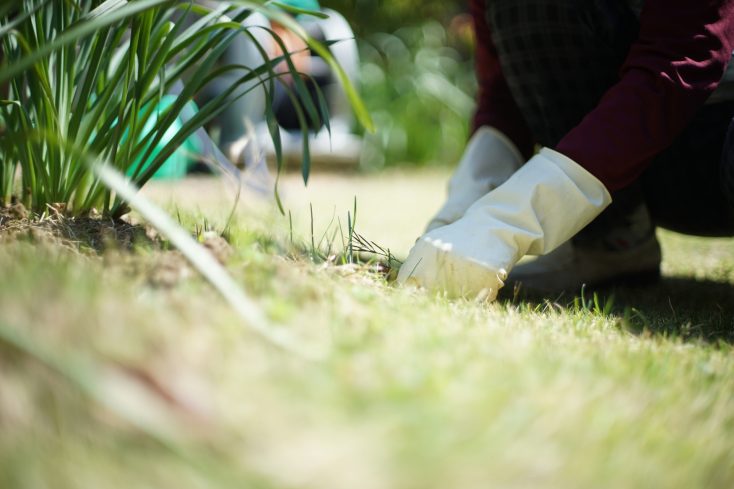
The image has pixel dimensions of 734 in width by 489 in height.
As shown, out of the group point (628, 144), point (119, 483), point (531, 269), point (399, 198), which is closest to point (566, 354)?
point (628, 144)

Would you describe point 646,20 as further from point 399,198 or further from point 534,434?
point 399,198

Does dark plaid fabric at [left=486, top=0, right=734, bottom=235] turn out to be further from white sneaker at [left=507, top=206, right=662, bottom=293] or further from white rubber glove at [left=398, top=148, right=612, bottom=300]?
white rubber glove at [left=398, top=148, right=612, bottom=300]

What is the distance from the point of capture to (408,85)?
454cm

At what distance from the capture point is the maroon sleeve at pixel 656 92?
1085 millimetres

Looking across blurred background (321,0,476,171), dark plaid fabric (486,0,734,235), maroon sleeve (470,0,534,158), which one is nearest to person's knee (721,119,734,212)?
dark plaid fabric (486,0,734,235)

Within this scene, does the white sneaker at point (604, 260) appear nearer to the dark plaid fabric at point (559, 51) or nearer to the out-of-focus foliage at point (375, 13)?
the dark plaid fabric at point (559, 51)

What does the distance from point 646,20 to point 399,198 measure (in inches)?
73.2

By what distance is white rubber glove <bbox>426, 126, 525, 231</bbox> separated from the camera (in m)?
1.40

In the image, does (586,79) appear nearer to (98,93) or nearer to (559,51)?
(559,51)

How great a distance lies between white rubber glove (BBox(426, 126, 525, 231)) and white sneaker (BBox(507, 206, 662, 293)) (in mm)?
215

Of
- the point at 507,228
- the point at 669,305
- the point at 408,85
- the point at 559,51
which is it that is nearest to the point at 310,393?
the point at 507,228

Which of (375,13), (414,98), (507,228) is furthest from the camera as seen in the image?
(375,13)

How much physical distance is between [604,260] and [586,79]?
41 cm

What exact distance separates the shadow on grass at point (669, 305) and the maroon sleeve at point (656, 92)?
8.9 inches
